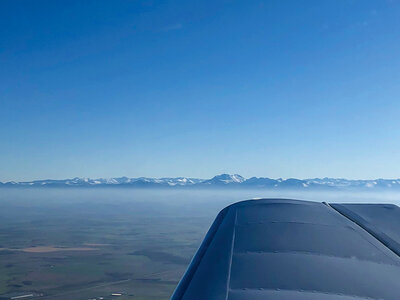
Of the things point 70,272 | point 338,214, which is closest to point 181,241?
point 70,272

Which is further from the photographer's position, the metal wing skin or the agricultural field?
the agricultural field

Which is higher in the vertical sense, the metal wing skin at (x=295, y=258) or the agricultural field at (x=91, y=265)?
the metal wing skin at (x=295, y=258)

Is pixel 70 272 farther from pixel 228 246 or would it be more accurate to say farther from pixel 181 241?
pixel 228 246

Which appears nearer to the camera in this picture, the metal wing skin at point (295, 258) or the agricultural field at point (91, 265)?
the metal wing skin at point (295, 258)

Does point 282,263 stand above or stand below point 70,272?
above

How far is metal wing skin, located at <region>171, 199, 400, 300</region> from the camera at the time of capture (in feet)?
12.4

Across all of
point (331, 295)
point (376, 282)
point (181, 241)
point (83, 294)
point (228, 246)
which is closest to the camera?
point (331, 295)

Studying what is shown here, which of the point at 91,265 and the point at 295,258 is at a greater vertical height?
the point at 295,258

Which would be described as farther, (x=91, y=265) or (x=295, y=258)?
(x=91, y=265)

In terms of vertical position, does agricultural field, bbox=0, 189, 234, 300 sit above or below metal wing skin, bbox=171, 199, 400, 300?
below

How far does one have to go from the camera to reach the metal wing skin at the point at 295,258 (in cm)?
378

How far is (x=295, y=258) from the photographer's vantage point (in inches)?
191

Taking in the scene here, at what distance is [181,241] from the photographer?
18112cm

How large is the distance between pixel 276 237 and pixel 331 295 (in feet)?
7.76
